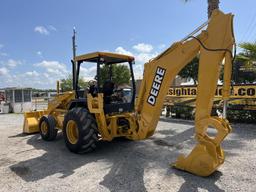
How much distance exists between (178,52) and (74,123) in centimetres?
318

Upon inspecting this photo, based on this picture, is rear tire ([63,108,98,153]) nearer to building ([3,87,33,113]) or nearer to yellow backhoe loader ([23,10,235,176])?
yellow backhoe loader ([23,10,235,176])

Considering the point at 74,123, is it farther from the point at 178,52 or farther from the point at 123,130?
the point at 178,52

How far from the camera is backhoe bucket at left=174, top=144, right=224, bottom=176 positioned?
4492mm

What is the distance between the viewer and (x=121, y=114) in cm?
650

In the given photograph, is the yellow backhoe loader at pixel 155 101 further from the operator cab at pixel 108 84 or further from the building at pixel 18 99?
the building at pixel 18 99

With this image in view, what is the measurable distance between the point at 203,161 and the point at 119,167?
5.54 feet

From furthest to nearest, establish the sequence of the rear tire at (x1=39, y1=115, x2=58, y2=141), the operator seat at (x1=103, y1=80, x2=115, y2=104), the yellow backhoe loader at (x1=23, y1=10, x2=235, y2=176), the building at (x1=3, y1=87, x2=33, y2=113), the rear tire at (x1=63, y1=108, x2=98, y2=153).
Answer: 1. the building at (x1=3, y1=87, x2=33, y2=113)
2. the rear tire at (x1=39, y1=115, x2=58, y2=141)
3. the operator seat at (x1=103, y1=80, x2=115, y2=104)
4. the rear tire at (x1=63, y1=108, x2=98, y2=153)
5. the yellow backhoe loader at (x1=23, y1=10, x2=235, y2=176)

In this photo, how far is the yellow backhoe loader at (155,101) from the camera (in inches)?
174

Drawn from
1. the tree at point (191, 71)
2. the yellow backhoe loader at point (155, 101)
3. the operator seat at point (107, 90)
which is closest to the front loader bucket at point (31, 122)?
the yellow backhoe loader at point (155, 101)

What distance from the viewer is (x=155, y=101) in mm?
5234

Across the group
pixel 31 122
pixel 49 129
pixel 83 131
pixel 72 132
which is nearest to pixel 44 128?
pixel 49 129

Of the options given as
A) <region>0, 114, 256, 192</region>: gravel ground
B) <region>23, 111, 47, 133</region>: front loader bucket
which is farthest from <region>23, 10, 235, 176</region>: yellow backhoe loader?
<region>23, 111, 47, 133</region>: front loader bucket

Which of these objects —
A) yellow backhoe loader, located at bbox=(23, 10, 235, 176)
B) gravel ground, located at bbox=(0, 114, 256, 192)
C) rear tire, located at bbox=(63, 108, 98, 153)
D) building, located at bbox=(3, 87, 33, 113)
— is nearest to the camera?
gravel ground, located at bbox=(0, 114, 256, 192)

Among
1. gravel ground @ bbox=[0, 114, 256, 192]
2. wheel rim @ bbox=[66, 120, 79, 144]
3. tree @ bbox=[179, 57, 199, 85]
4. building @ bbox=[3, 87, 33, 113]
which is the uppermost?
tree @ bbox=[179, 57, 199, 85]
